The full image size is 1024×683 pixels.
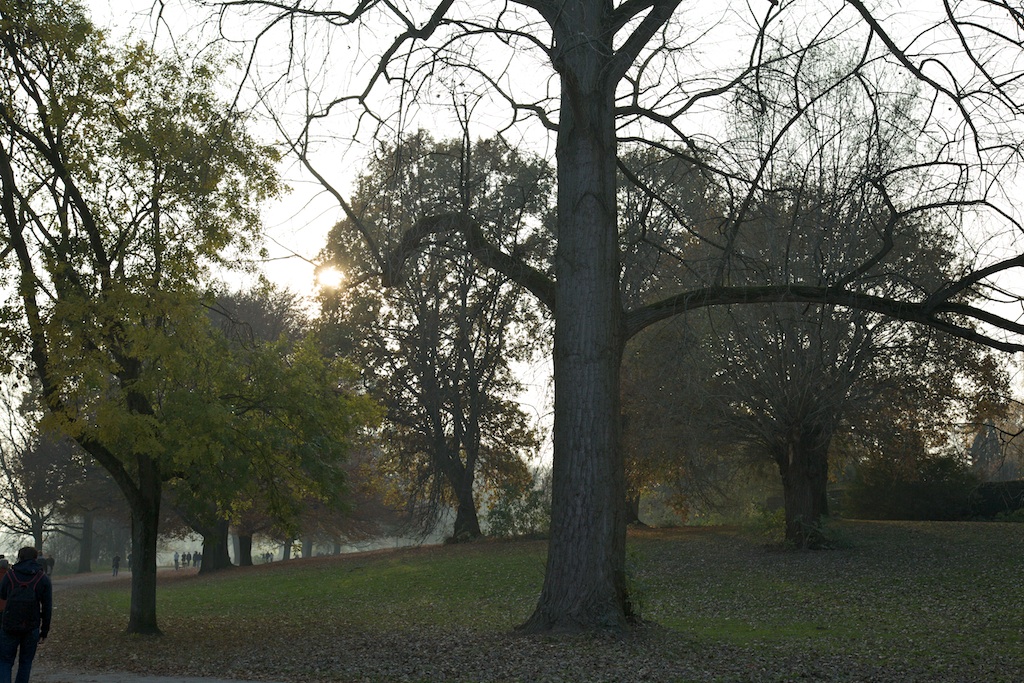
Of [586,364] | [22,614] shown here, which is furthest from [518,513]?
[22,614]

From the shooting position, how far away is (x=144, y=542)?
15242 millimetres

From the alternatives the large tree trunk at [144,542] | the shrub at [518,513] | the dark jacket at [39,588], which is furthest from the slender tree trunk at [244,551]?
the dark jacket at [39,588]

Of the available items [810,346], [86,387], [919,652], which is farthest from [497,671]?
[810,346]

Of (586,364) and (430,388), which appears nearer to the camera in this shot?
(586,364)

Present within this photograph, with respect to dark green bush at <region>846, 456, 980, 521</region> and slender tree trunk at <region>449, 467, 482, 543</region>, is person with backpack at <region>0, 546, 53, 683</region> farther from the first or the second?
dark green bush at <region>846, 456, 980, 521</region>

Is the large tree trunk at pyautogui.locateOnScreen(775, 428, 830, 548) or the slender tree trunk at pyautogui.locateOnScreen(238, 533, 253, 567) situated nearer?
the large tree trunk at pyautogui.locateOnScreen(775, 428, 830, 548)

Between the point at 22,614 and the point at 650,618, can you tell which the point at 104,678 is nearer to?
the point at 22,614

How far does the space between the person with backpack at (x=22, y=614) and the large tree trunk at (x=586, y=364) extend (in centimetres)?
527

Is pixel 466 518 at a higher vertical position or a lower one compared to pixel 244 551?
higher

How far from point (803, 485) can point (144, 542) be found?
623 inches

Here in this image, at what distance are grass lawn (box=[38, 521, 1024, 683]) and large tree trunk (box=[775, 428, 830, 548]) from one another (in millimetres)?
731

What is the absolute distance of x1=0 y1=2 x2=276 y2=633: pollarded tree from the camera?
13.0 m

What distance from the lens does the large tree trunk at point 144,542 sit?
1516 cm

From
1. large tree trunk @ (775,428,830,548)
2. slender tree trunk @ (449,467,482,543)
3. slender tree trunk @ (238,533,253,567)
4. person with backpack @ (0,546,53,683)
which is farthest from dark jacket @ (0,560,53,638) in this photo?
slender tree trunk @ (238,533,253,567)
